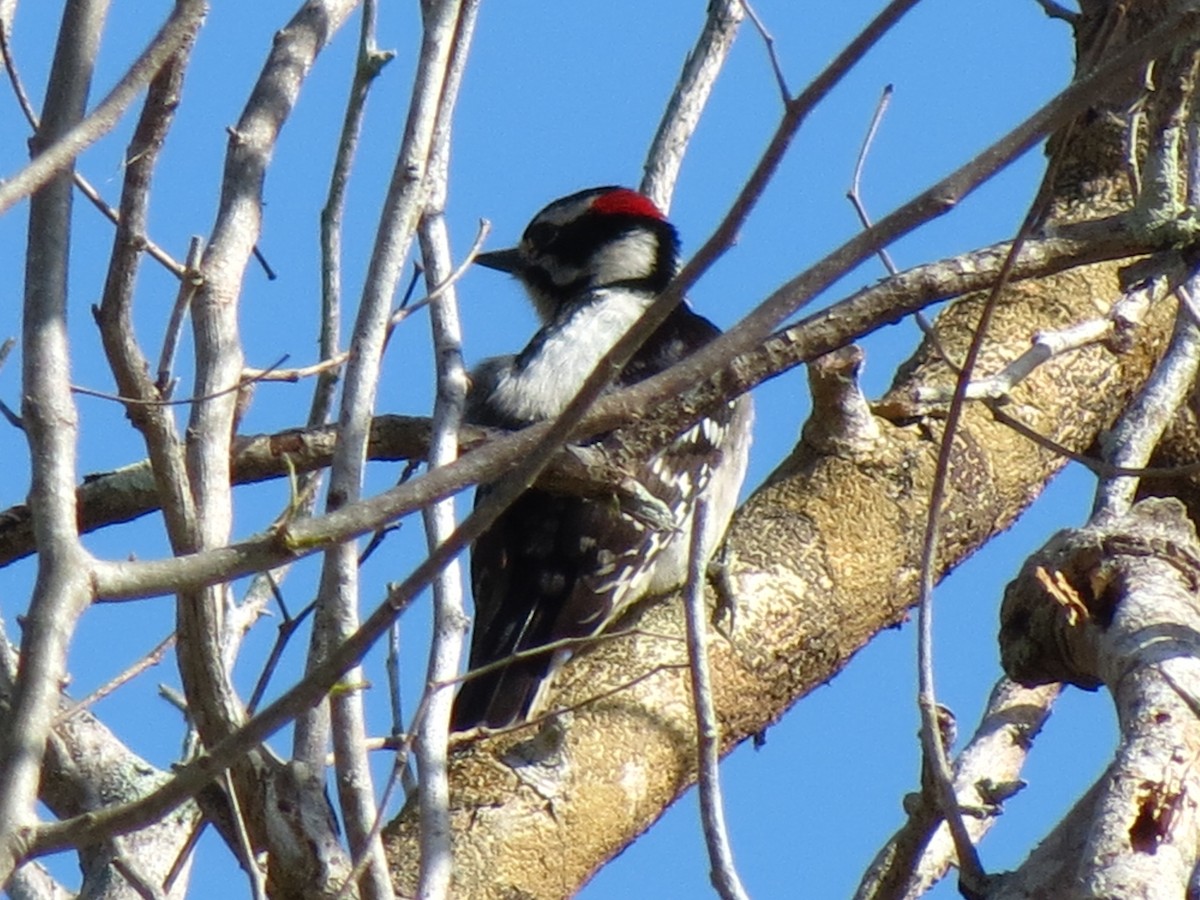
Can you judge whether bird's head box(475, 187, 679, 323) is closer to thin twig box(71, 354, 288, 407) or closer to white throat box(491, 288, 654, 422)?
white throat box(491, 288, 654, 422)

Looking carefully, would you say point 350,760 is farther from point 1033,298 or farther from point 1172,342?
point 1033,298

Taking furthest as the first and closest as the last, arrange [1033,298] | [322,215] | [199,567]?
[1033,298] < [322,215] < [199,567]

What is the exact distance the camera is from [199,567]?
1872mm

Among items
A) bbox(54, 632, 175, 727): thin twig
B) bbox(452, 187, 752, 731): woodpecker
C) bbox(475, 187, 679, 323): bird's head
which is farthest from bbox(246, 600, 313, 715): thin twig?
bbox(475, 187, 679, 323): bird's head

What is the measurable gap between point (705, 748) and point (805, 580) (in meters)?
1.37

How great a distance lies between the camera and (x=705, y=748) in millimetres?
2568

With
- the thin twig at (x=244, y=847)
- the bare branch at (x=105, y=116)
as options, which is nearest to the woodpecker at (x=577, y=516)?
A: the thin twig at (x=244, y=847)

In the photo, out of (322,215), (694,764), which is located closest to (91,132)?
(322,215)

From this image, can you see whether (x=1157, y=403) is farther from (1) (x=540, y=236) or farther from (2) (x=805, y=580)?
(1) (x=540, y=236)

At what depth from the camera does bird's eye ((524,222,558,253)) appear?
6.14 meters

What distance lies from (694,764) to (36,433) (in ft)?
6.30

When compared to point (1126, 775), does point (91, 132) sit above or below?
above

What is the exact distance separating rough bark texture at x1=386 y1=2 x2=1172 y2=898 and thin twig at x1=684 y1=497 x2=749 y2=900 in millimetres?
757

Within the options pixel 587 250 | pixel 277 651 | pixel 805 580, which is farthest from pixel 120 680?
pixel 587 250
